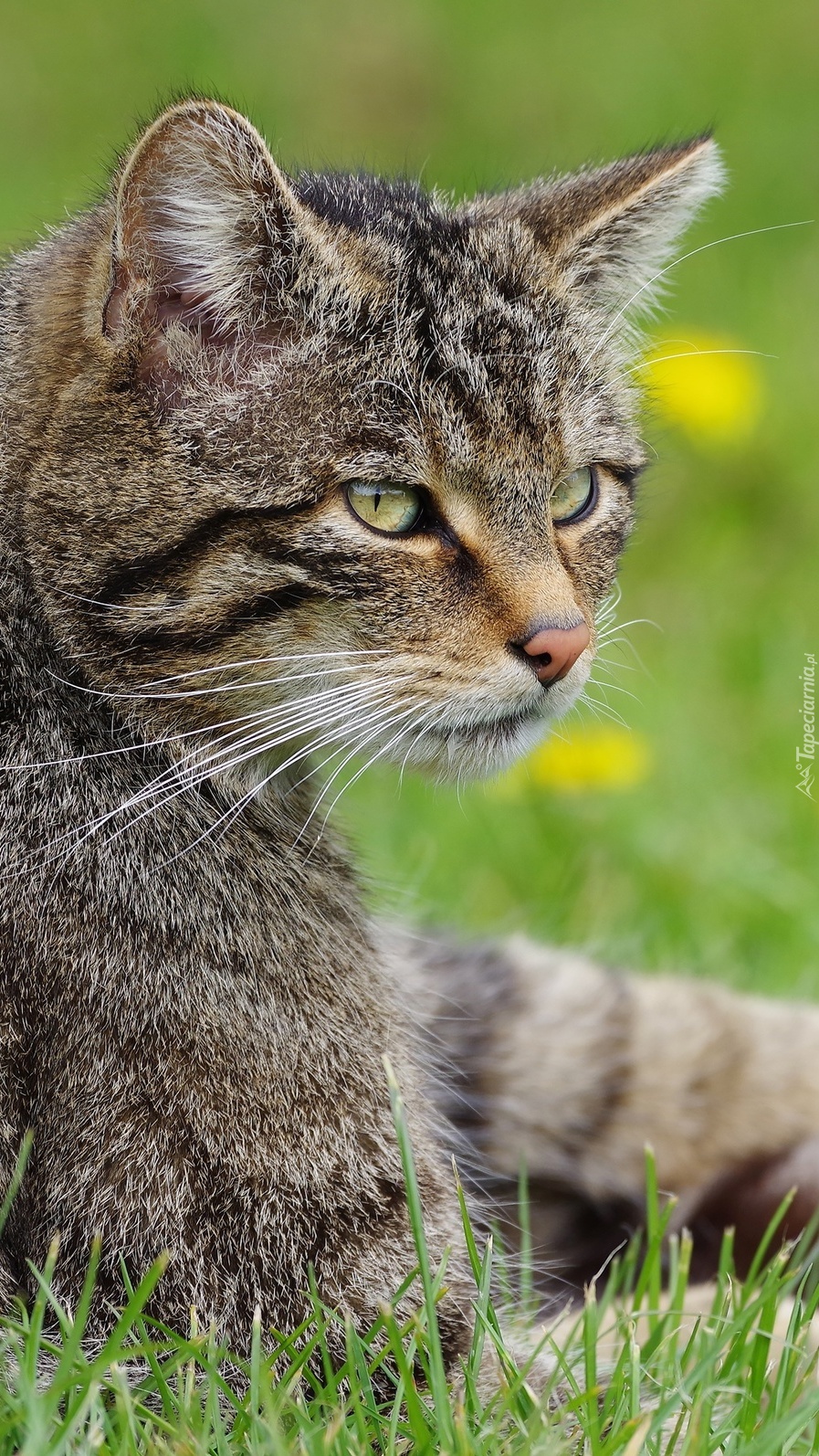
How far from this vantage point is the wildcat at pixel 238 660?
7.14 feet

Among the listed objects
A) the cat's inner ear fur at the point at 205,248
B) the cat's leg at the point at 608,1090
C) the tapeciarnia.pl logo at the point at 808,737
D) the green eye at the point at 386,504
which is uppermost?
the cat's inner ear fur at the point at 205,248

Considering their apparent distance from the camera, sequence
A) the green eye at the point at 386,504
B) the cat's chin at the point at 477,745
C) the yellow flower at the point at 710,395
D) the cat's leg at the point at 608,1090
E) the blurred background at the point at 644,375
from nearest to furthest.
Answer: the green eye at the point at 386,504
the cat's chin at the point at 477,745
the cat's leg at the point at 608,1090
the blurred background at the point at 644,375
the yellow flower at the point at 710,395

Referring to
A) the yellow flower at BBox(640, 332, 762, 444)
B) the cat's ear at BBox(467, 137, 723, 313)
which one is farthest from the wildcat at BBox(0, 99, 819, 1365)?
→ the yellow flower at BBox(640, 332, 762, 444)

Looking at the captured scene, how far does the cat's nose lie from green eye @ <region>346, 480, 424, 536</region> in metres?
0.24

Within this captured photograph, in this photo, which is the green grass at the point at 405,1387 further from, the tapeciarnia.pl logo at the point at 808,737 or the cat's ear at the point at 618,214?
the tapeciarnia.pl logo at the point at 808,737

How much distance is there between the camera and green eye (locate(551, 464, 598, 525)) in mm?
2543

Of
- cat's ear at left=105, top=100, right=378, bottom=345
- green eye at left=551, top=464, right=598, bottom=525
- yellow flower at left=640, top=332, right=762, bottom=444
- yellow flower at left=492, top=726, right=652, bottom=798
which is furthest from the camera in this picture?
yellow flower at left=640, top=332, right=762, bottom=444

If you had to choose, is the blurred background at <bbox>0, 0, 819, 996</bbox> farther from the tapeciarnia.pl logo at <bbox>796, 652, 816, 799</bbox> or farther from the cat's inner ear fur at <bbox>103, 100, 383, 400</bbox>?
the cat's inner ear fur at <bbox>103, 100, 383, 400</bbox>

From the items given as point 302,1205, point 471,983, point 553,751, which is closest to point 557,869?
point 553,751

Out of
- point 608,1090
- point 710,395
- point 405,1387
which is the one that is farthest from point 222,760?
point 710,395

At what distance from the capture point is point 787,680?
4609 millimetres

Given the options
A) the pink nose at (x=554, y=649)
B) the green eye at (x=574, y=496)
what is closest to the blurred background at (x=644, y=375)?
the green eye at (x=574, y=496)

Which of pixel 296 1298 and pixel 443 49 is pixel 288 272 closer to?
pixel 296 1298

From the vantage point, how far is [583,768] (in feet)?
13.9
